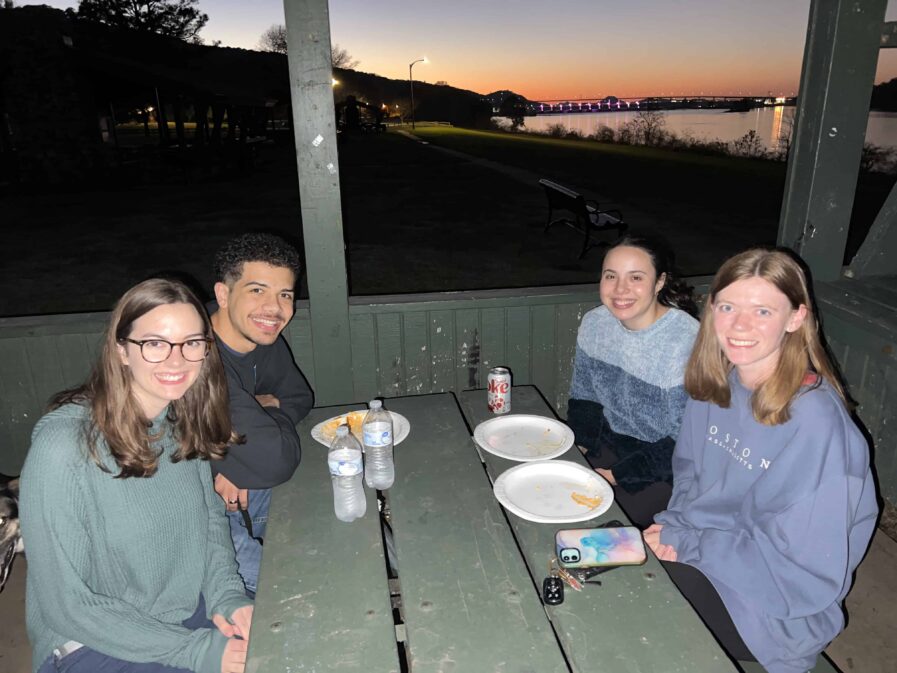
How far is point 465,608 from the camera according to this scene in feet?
5.62

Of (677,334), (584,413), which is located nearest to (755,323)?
(677,334)

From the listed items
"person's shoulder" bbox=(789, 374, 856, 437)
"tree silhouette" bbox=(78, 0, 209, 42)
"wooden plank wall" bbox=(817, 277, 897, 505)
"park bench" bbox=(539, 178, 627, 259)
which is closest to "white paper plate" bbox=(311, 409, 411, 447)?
"person's shoulder" bbox=(789, 374, 856, 437)

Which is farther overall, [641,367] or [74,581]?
[641,367]

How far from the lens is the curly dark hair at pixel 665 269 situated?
9.53 ft

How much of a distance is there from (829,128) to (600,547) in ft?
10.8

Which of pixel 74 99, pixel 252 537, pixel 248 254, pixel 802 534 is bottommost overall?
pixel 252 537

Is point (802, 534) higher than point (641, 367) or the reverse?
the reverse

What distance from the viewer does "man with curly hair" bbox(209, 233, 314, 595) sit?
2311 mm

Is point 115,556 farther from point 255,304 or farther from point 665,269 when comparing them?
point 665,269

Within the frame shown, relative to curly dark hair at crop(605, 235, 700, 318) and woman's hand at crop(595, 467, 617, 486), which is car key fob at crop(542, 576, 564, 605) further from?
curly dark hair at crop(605, 235, 700, 318)

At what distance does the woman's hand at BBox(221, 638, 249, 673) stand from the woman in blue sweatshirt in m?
1.51

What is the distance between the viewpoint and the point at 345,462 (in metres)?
2.06

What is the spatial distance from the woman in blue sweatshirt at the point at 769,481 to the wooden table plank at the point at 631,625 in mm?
419

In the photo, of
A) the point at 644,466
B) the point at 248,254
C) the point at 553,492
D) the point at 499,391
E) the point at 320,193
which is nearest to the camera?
the point at 553,492
